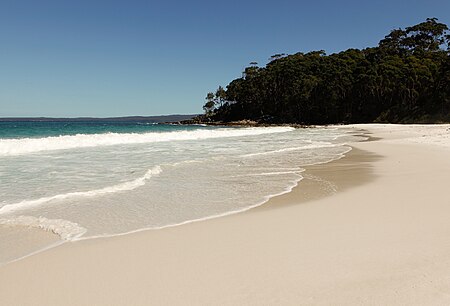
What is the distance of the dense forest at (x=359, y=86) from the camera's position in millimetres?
67938

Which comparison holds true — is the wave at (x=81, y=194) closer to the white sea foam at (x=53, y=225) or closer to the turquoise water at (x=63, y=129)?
the white sea foam at (x=53, y=225)

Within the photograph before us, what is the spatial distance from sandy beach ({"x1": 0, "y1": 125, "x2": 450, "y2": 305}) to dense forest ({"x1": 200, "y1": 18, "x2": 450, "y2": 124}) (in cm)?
6919

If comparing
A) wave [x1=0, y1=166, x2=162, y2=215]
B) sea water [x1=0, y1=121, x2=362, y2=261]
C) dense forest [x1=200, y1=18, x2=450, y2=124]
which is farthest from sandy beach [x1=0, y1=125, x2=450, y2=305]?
dense forest [x1=200, y1=18, x2=450, y2=124]

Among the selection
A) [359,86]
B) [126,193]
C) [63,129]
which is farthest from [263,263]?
[359,86]

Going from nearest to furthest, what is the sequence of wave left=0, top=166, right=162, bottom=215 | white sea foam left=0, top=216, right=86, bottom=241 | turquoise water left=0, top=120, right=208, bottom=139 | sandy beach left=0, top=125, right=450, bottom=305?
sandy beach left=0, top=125, right=450, bottom=305 < white sea foam left=0, top=216, right=86, bottom=241 < wave left=0, top=166, right=162, bottom=215 < turquoise water left=0, top=120, right=208, bottom=139

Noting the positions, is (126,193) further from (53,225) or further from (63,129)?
(63,129)

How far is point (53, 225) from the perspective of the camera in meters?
5.31

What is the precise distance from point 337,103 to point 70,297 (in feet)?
280

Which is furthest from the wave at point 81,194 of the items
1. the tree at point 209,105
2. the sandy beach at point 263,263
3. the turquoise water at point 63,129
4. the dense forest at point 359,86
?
the tree at point 209,105

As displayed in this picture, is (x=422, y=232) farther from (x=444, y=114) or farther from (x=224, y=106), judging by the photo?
(x=224, y=106)

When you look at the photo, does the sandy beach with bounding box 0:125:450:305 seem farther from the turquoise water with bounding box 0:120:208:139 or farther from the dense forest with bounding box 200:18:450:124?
the dense forest with bounding box 200:18:450:124

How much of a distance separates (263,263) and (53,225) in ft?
11.1

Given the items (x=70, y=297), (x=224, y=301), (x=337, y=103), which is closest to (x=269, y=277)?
(x=224, y=301)

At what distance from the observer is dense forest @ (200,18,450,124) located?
67938 millimetres
